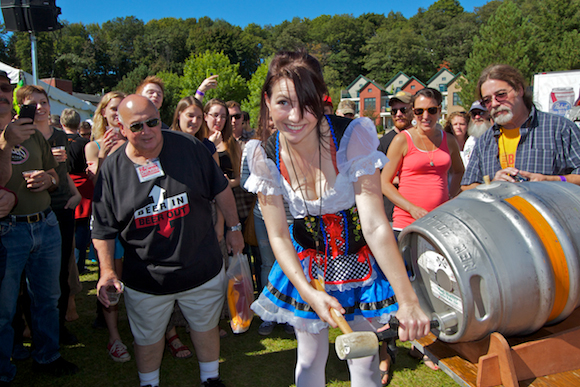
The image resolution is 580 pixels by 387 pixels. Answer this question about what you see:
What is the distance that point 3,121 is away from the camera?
2717 millimetres

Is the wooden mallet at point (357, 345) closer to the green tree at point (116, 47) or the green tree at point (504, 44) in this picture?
the green tree at point (504, 44)

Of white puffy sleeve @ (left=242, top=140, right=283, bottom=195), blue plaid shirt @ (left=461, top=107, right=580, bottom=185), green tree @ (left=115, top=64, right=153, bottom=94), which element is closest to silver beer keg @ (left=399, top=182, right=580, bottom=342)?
blue plaid shirt @ (left=461, top=107, right=580, bottom=185)

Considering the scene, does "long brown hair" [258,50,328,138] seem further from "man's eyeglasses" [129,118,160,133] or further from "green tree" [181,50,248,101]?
"green tree" [181,50,248,101]

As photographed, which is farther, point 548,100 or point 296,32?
point 296,32

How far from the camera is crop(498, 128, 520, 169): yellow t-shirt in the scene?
8.48ft

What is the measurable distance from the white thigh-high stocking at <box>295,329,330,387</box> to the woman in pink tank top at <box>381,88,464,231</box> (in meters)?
1.52

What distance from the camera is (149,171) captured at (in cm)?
236

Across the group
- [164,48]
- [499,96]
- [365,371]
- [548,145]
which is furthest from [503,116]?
[164,48]

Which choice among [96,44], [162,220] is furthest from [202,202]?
[96,44]

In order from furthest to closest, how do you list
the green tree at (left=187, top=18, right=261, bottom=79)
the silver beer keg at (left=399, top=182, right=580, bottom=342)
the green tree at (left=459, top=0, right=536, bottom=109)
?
the green tree at (left=187, top=18, right=261, bottom=79), the green tree at (left=459, top=0, right=536, bottom=109), the silver beer keg at (left=399, top=182, right=580, bottom=342)

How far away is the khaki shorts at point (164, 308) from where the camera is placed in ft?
8.09

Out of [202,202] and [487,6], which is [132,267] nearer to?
[202,202]

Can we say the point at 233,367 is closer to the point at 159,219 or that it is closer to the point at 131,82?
the point at 159,219

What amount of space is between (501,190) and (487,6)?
362 ft
